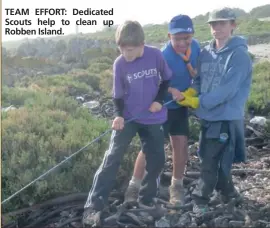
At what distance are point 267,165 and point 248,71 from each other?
215 cm

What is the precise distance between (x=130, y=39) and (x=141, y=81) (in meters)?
0.41

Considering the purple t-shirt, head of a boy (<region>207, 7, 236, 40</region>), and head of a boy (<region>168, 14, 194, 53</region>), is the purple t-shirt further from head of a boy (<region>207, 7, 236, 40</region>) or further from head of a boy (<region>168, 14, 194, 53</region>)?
head of a boy (<region>207, 7, 236, 40</region>)

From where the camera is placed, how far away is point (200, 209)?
4.56m

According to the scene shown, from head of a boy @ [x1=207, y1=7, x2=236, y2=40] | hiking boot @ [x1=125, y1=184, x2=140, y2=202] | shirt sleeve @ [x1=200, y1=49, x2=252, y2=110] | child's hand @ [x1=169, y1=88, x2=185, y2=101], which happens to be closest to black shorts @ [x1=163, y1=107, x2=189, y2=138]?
child's hand @ [x1=169, y1=88, x2=185, y2=101]

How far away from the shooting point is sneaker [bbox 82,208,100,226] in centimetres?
433

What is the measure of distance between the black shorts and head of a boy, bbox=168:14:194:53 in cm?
62

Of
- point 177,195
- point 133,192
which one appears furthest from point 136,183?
point 177,195

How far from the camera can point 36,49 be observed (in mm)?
30438

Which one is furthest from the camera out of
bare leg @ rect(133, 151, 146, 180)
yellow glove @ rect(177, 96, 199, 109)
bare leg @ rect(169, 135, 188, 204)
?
bare leg @ rect(169, 135, 188, 204)

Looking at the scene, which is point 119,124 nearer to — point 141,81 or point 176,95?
point 141,81

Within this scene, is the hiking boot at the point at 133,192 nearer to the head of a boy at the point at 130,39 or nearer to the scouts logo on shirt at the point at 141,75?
the scouts logo on shirt at the point at 141,75

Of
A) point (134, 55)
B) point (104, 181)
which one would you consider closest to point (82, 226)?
point (104, 181)

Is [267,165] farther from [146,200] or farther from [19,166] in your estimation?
[19,166]

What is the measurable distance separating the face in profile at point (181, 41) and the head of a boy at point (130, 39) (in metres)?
0.42
